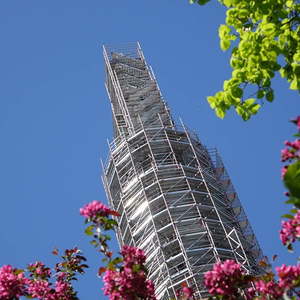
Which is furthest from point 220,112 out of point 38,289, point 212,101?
point 38,289

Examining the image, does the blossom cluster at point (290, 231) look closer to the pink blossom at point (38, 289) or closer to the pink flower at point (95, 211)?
the pink flower at point (95, 211)

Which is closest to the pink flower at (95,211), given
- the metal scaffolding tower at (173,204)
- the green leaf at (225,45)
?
the green leaf at (225,45)

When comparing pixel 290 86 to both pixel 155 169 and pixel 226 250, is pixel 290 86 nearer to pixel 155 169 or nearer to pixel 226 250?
pixel 226 250

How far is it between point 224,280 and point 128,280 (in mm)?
862

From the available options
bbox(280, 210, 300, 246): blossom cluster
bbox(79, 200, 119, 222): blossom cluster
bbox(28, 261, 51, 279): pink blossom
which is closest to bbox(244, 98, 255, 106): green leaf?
bbox(280, 210, 300, 246): blossom cluster

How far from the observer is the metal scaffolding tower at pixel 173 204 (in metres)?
24.0

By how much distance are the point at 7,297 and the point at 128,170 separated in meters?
25.2

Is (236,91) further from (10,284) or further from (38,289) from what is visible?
(10,284)

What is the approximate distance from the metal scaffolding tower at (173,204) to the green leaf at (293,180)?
17.8 metres

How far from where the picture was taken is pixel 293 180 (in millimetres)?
3172

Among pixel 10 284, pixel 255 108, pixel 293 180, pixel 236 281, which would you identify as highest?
pixel 255 108

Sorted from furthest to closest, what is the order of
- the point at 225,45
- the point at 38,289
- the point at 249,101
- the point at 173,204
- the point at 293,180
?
1. the point at 173,204
2. the point at 225,45
3. the point at 249,101
4. the point at 38,289
5. the point at 293,180

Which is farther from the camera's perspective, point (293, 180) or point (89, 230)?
point (89, 230)

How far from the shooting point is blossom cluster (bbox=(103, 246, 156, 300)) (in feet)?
16.3
